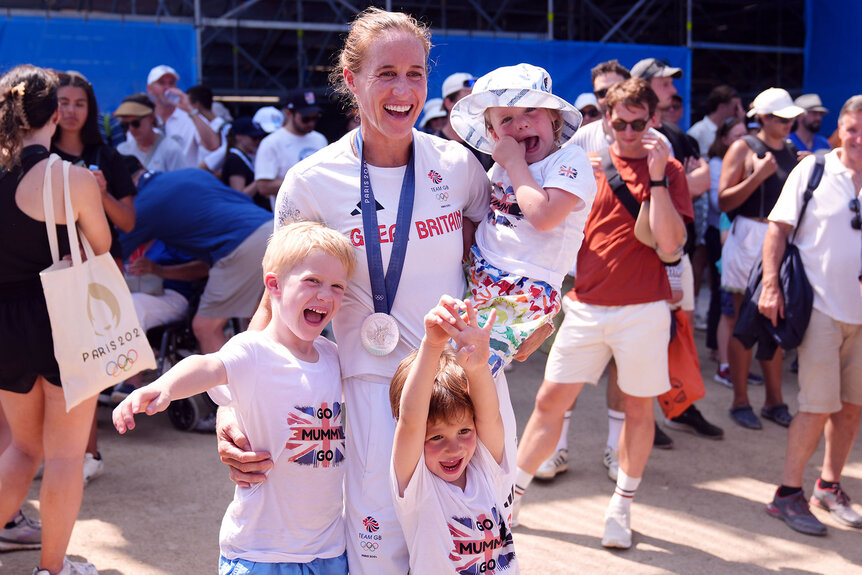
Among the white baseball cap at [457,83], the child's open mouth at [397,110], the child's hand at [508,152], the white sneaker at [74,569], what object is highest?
the white baseball cap at [457,83]

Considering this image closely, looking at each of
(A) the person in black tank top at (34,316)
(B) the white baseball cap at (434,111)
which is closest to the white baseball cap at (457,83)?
(B) the white baseball cap at (434,111)

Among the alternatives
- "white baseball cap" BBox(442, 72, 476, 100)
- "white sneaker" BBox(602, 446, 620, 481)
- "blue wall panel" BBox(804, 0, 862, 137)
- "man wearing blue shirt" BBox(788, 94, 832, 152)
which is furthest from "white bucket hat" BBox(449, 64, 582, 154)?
"blue wall panel" BBox(804, 0, 862, 137)

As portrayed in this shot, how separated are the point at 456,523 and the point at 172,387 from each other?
78cm

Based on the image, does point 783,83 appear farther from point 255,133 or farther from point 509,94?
point 509,94

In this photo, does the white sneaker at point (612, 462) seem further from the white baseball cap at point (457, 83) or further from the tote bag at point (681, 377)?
the white baseball cap at point (457, 83)

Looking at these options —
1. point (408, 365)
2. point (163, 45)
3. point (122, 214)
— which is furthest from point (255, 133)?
point (408, 365)

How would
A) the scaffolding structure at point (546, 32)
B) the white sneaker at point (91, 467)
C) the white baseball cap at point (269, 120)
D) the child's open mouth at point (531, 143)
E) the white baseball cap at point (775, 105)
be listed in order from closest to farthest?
the child's open mouth at point (531, 143), the white sneaker at point (91, 467), the white baseball cap at point (775, 105), the white baseball cap at point (269, 120), the scaffolding structure at point (546, 32)

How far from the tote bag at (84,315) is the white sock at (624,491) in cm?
220

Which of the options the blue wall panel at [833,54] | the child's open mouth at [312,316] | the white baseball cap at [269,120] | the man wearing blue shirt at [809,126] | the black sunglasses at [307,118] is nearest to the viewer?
the child's open mouth at [312,316]

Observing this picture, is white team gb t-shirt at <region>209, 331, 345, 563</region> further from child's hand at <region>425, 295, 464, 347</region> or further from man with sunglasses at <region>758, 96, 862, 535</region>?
man with sunglasses at <region>758, 96, 862, 535</region>

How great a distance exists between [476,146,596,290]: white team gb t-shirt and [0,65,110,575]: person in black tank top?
1.67 metres

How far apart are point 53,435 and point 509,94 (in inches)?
84.0

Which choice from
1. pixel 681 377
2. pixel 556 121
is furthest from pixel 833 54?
pixel 556 121

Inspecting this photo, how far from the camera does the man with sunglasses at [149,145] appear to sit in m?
6.48
